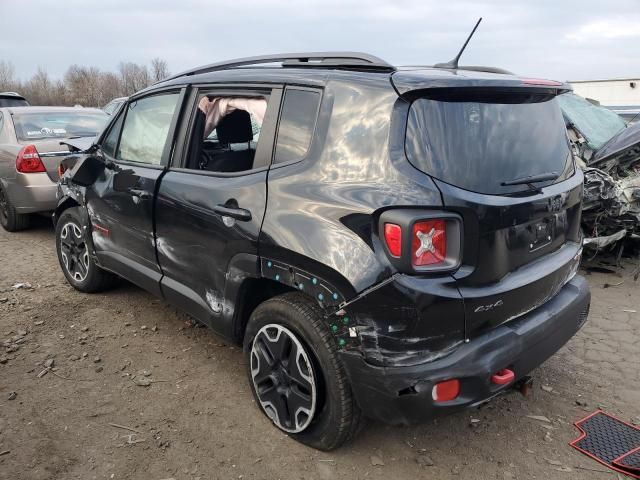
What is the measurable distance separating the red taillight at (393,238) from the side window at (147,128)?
6.05ft

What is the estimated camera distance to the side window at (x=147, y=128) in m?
3.38

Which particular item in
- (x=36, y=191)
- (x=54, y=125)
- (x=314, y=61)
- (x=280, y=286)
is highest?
(x=314, y=61)

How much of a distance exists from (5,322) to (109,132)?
1.73 metres

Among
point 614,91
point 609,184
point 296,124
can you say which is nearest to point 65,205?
point 296,124

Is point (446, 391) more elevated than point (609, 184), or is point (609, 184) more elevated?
point (609, 184)

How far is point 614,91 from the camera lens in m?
15.8

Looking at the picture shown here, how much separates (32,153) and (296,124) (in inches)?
192

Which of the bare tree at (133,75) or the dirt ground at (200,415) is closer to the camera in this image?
the dirt ground at (200,415)

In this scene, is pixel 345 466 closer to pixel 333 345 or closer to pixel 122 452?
pixel 333 345

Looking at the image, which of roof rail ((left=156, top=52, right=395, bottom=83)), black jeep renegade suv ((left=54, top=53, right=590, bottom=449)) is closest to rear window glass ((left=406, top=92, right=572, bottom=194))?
black jeep renegade suv ((left=54, top=53, right=590, bottom=449))

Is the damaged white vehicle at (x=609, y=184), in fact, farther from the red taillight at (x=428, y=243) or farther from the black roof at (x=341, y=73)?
the red taillight at (x=428, y=243)

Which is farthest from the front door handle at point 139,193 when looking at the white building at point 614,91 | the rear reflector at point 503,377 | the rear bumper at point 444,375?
the white building at point 614,91

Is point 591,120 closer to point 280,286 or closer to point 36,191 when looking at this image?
point 280,286

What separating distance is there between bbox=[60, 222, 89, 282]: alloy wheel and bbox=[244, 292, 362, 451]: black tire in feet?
7.73
